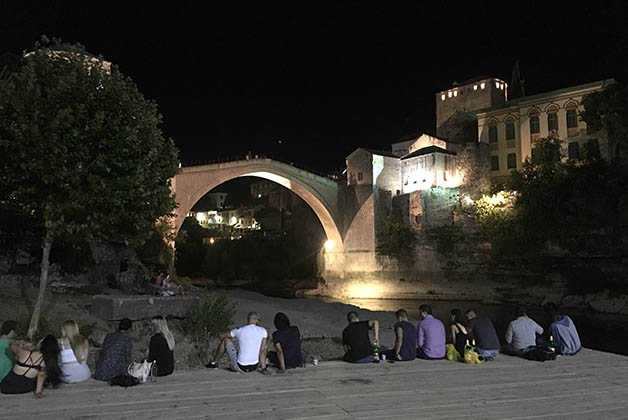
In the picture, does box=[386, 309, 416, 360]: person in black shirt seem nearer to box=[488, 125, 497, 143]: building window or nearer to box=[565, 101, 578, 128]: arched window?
box=[565, 101, 578, 128]: arched window

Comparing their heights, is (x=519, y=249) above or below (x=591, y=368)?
above

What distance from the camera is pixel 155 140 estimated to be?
40.1 ft

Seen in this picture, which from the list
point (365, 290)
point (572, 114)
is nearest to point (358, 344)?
point (572, 114)

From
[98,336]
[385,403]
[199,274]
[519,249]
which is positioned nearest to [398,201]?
[519,249]

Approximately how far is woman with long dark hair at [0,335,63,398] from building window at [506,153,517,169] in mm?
45212

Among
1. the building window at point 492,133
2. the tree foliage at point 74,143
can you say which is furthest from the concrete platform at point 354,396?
the building window at point 492,133

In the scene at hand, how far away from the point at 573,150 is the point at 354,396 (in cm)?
4186

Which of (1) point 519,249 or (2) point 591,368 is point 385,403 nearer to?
(2) point 591,368

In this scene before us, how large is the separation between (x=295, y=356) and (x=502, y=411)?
324cm

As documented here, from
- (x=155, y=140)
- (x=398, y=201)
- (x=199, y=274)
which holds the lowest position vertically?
(x=199, y=274)

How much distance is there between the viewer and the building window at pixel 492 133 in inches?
1882

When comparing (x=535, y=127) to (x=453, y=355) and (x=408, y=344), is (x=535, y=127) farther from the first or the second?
(x=408, y=344)

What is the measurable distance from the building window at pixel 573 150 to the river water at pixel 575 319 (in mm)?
13853

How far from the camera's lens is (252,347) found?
755 cm
